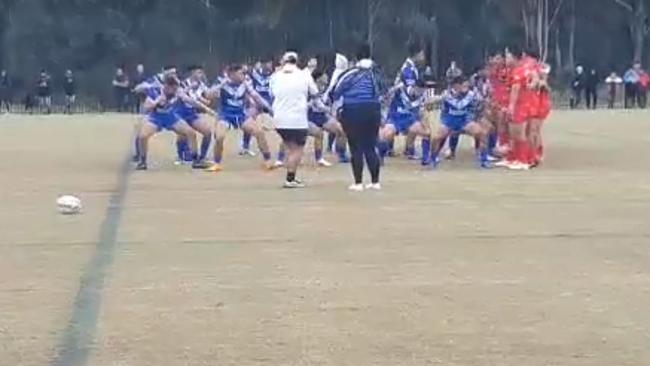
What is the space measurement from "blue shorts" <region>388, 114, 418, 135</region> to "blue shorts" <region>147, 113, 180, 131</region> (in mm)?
3606

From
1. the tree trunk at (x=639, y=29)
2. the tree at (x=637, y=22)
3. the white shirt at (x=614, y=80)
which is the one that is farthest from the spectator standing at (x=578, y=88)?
the tree trunk at (x=639, y=29)

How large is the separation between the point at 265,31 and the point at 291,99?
152ft

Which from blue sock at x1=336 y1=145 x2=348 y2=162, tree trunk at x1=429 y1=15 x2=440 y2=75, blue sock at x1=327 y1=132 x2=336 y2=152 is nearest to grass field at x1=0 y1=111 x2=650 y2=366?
blue sock at x1=336 y1=145 x2=348 y2=162

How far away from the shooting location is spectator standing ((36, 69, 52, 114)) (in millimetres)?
58844

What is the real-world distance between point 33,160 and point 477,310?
16.3 meters

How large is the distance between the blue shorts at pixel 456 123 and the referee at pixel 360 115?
16.2ft

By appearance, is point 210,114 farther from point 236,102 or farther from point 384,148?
point 384,148

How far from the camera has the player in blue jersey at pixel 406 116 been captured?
23750 mm

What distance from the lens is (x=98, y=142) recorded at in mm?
31156

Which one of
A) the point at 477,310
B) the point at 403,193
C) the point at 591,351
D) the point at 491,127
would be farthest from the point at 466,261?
the point at 491,127

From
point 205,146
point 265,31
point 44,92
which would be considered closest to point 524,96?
point 205,146

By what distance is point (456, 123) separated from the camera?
76.5 ft

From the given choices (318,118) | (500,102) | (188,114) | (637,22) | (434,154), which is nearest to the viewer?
(188,114)

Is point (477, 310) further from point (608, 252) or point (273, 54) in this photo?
point (273, 54)
